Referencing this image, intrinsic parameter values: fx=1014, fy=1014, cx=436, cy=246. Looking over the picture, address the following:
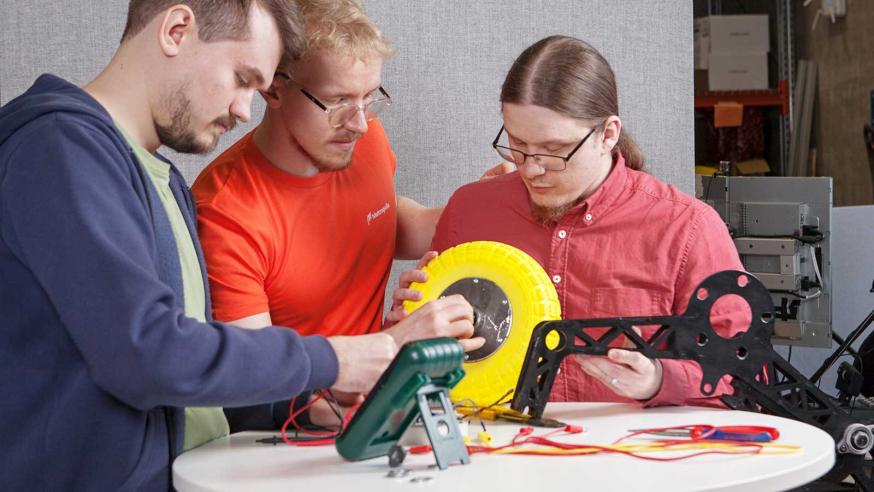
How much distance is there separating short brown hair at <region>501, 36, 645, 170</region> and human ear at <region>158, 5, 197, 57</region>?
0.78m

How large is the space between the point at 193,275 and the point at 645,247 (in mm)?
967

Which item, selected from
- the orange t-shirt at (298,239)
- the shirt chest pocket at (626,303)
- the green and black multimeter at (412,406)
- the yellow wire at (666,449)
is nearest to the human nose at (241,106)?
the orange t-shirt at (298,239)

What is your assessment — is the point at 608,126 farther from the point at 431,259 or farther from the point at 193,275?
the point at 193,275

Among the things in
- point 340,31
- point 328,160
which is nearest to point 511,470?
point 328,160

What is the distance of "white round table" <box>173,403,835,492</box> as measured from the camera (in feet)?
4.60

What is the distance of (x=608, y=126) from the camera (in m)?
2.25

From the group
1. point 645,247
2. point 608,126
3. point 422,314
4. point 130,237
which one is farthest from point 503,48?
point 130,237

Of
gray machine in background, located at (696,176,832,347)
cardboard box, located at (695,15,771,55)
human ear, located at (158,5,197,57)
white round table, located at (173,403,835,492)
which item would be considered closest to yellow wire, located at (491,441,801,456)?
white round table, located at (173,403,835,492)

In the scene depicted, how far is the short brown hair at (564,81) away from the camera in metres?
2.20

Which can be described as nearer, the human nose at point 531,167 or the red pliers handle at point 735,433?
the red pliers handle at point 735,433

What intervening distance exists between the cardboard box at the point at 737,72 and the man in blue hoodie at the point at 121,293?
4.74 meters

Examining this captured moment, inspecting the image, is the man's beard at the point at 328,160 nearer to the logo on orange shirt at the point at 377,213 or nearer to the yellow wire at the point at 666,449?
the logo on orange shirt at the point at 377,213

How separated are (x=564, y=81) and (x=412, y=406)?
37.8 inches

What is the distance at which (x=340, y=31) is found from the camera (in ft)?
7.16
